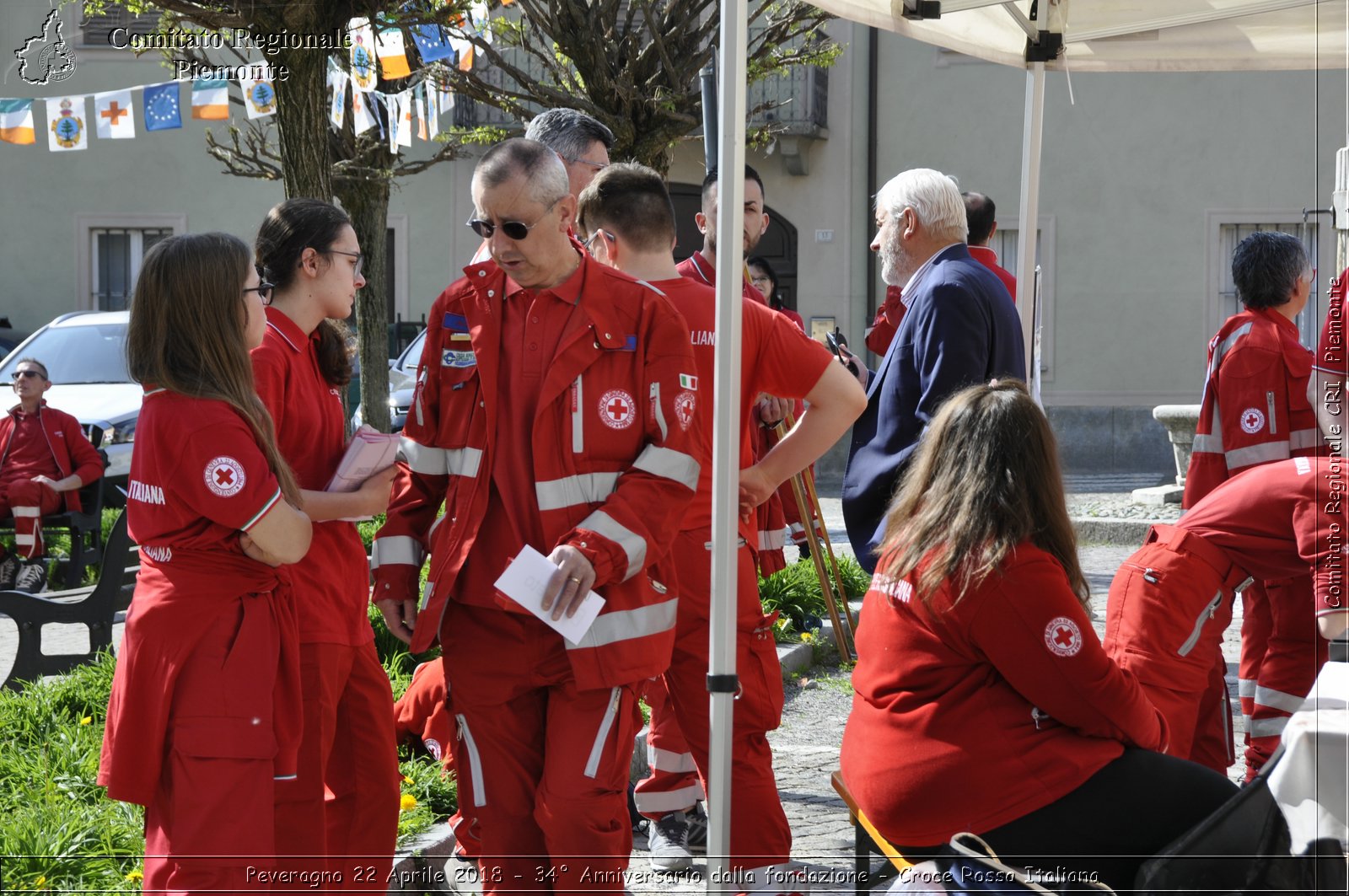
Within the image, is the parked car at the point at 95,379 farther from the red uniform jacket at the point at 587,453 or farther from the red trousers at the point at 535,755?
the red trousers at the point at 535,755

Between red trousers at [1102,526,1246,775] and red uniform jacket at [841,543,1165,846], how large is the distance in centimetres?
111

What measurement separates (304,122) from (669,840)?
16.8 feet

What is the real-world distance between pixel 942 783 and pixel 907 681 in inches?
9.0

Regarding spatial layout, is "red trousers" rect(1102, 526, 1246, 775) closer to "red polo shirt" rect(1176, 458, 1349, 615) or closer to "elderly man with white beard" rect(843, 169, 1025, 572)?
"red polo shirt" rect(1176, 458, 1349, 615)

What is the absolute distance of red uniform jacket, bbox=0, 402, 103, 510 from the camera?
33.9ft

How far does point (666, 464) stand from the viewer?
3412mm

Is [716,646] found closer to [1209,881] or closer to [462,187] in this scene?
[1209,881]

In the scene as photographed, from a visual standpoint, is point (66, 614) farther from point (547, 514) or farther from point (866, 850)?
point (866, 850)

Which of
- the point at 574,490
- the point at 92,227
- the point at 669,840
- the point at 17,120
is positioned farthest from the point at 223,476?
the point at 92,227

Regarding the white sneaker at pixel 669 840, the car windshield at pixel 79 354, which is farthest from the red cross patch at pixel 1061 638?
the car windshield at pixel 79 354

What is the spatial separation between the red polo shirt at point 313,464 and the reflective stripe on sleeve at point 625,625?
0.67m

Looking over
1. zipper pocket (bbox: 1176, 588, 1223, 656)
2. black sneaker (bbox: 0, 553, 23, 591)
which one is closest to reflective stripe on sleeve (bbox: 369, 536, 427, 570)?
zipper pocket (bbox: 1176, 588, 1223, 656)

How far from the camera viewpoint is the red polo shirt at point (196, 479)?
3162 mm

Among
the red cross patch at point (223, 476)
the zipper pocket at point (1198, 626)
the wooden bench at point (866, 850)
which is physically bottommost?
the wooden bench at point (866, 850)
